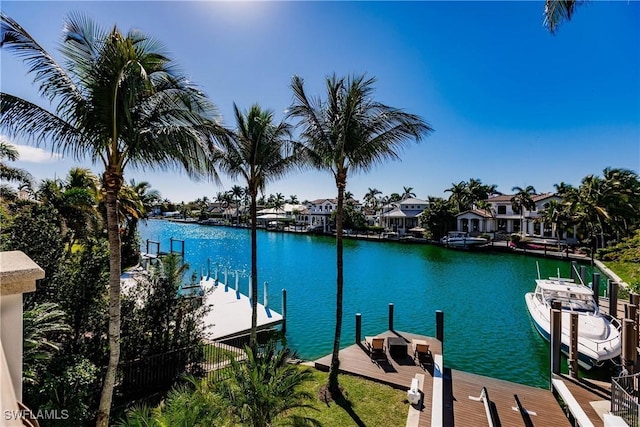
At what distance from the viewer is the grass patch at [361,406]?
776cm

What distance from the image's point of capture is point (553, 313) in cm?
1063

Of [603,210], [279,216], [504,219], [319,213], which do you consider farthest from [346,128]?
[279,216]

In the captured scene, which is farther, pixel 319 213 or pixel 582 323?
pixel 319 213

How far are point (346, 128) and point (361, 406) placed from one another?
759 centimetres

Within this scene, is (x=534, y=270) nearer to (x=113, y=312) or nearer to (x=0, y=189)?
(x=113, y=312)

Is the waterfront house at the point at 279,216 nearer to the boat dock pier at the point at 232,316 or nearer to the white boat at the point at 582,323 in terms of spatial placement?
the boat dock pier at the point at 232,316

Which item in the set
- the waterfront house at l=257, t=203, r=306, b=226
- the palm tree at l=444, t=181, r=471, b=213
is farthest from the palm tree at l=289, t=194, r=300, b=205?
the palm tree at l=444, t=181, r=471, b=213

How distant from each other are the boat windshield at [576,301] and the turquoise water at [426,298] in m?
2.04

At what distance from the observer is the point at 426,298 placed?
858 inches

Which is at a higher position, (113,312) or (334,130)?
(334,130)

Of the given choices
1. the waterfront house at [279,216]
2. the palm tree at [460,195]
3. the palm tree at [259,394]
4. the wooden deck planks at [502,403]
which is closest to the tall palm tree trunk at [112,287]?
the palm tree at [259,394]

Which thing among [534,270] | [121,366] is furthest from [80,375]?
[534,270]

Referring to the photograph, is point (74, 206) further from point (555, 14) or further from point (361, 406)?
point (555, 14)

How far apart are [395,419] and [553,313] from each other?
6.80 meters
